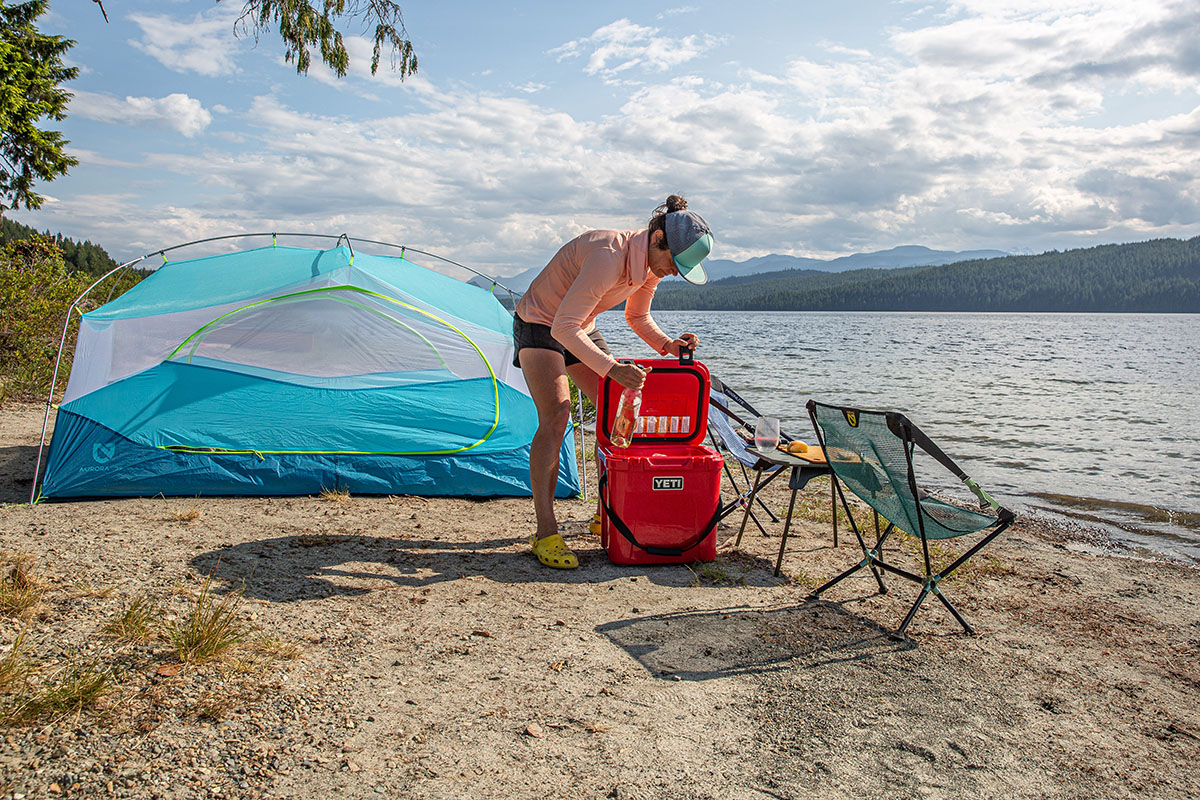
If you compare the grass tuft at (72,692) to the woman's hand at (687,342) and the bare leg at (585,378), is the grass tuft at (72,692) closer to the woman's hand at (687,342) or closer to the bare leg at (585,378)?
the bare leg at (585,378)

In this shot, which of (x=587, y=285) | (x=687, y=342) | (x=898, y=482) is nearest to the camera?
(x=898, y=482)

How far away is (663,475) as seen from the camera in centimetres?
461

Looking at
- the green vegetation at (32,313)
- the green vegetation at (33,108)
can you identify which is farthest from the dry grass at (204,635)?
the green vegetation at (33,108)

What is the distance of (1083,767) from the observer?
9.09 feet

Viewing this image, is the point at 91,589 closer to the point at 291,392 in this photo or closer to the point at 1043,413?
the point at 291,392

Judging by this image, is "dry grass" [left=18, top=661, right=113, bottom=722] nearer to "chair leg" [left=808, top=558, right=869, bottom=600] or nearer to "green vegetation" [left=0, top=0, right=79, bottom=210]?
"chair leg" [left=808, top=558, right=869, bottom=600]

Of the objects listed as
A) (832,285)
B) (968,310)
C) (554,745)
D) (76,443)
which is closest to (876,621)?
(554,745)

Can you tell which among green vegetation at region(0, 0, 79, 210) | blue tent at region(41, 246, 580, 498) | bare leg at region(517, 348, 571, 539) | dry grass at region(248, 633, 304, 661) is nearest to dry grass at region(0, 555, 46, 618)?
dry grass at region(248, 633, 304, 661)

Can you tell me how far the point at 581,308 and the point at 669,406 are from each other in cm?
109

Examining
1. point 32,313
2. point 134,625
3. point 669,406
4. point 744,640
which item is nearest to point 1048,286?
point 32,313

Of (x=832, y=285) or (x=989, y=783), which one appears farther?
(x=832, y=285)

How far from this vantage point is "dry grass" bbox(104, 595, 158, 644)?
10.5 ft

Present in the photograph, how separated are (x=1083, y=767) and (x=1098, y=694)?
0.72 metres

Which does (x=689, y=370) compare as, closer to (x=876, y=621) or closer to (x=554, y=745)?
(x=876, y=621)
